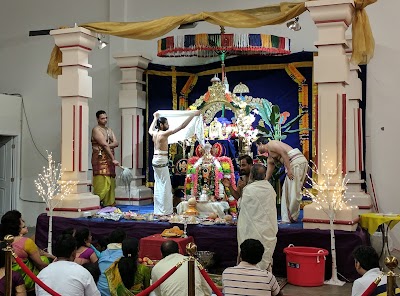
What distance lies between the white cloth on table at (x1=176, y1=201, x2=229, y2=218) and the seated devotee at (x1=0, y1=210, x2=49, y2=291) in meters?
3.20

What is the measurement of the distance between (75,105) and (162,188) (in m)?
1.81

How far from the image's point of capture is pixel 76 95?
8172 mm

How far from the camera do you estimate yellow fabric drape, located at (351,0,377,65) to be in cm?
675

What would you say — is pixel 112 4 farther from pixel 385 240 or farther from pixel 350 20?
pixel 385 240

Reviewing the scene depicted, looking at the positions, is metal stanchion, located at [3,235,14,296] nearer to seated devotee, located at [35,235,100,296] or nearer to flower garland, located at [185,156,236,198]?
seated devotee, located at [35,235,100,296]

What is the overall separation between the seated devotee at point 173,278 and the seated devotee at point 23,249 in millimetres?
1164

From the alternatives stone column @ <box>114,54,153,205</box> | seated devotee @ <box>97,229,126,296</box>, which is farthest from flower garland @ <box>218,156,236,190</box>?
seated devotee @ <box>97,229,126,296</box>

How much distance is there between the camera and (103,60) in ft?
36.3

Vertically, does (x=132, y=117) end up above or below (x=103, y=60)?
below

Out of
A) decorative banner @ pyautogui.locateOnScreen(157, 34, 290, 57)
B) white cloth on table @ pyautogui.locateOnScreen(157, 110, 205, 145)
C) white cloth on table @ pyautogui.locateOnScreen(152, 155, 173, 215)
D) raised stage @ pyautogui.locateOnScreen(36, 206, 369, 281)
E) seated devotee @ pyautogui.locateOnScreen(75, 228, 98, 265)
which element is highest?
decorative banner @ pyautogui.locateOnScreen(157, 34, 290, 57)

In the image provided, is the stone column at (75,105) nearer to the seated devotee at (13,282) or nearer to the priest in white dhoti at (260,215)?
the priest in white dhoti at (260,215)

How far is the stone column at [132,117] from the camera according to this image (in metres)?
10.4

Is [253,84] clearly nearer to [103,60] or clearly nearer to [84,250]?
[103,60]

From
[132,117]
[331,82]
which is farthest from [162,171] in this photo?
[331,82]
